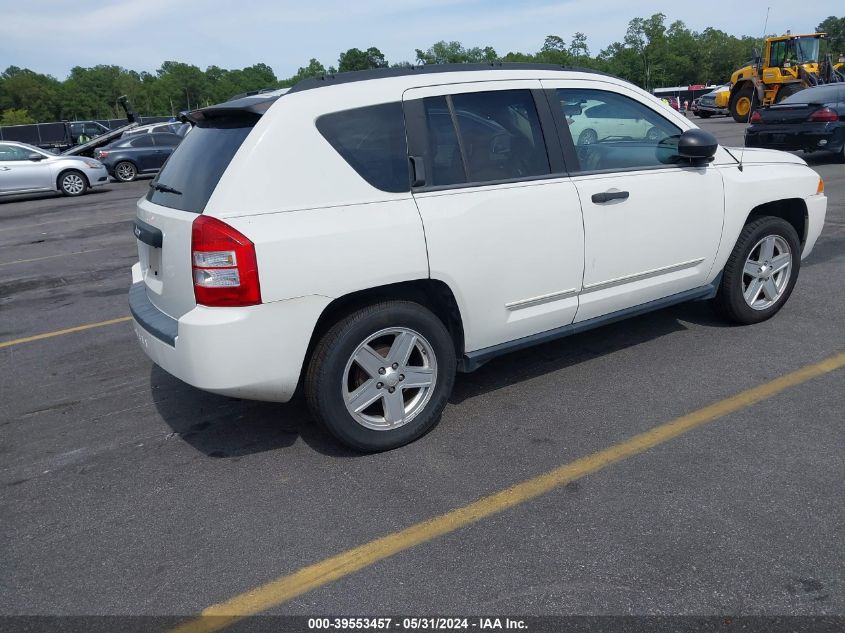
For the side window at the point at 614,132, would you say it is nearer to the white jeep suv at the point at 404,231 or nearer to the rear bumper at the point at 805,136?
the white jeep suv at the point at 404,231

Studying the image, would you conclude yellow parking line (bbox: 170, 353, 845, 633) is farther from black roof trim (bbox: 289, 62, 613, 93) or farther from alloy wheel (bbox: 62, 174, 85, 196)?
alloy wheel (bbox: 62, 174, 85, 196)

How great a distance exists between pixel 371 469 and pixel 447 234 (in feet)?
4.04

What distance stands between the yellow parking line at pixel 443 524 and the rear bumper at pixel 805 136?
11.6 meters

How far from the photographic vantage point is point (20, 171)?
1825 centimetres

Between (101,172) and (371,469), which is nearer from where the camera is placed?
(371,469)

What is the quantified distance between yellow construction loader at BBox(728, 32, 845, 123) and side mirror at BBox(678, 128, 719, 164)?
78.5ft

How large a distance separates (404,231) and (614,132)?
1.80 metres

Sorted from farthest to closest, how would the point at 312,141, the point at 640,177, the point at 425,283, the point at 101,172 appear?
1. the point at 101,172
2. the point at 640,177
3. the point at 425,283
4. the point at 312,141

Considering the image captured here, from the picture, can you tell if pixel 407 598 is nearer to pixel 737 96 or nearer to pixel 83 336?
pixel 83 336

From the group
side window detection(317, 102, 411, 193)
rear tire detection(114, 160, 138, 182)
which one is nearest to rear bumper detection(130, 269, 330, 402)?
side window detection(317, 102, 411, 193)

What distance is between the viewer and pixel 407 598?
2.66m

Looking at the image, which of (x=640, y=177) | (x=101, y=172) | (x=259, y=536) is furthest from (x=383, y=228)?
(x=101, y=172)

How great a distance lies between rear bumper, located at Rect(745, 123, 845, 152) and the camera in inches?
545

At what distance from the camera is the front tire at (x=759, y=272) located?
5016 mm
